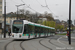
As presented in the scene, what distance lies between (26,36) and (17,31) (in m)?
1.61

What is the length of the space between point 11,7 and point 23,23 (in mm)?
5447

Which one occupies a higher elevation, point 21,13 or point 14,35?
point 21,13

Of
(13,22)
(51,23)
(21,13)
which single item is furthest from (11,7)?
(51,23)

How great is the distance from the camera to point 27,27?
2453cm

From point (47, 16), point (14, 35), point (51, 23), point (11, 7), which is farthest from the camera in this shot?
point (47, 16)

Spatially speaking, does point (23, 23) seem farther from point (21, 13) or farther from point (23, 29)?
point (21, 13)

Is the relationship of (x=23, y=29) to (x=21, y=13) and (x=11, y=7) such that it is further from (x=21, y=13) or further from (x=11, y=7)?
(x=21, y=13)

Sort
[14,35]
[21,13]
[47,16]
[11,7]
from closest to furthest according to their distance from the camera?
1. [14,35]
2. [11,7]
3. [21,13]
4. [47,16]

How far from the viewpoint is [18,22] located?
Answer: 23797mm

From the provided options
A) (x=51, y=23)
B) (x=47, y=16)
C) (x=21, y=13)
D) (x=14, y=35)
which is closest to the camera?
(x=14, y=35)

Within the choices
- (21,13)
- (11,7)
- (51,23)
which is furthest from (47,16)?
(11,7)

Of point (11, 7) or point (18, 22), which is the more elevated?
A: point (11, 7)

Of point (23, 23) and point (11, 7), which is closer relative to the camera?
point (23, 23)

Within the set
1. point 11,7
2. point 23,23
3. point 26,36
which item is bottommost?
point 26,36
